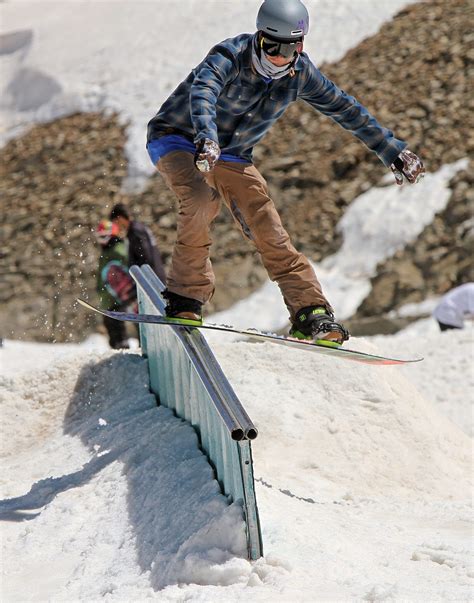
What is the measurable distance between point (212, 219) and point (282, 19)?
1167 millimetres

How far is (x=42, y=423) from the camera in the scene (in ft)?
18.9

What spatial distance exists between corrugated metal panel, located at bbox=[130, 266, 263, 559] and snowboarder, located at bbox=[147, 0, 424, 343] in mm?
365

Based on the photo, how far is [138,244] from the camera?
8188 millimetres

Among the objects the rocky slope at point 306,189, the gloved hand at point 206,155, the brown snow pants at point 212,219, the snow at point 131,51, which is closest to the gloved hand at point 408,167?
the brown snow pants at point 212,219

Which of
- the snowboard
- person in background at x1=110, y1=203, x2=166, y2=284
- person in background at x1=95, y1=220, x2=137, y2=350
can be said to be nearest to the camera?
the snowboard

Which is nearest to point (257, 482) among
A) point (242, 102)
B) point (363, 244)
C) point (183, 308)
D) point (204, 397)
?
point (204, 397)

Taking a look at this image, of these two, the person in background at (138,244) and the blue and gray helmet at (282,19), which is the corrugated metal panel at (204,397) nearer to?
the blue and gray helmet at (282,19)

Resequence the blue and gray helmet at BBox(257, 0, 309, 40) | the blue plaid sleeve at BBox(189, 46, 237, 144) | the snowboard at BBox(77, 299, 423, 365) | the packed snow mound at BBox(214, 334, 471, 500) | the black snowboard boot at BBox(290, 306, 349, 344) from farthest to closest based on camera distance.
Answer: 1. the packed snow mound at BBox(214, 334, 471, 500)
2. the black snowboard boot at BBox(290, 306, 349, 344)
3. the snowboard at BBox(77, 299, 423, 365)
4. the blue and gray helmet at BBox(257, 0, 309, 40)
5. the blue plaid sleeve at BBox(189, 46, 237, 144)

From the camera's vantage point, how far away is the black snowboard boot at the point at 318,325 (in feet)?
16.0

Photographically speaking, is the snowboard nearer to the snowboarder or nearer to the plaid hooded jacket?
the snowboarder

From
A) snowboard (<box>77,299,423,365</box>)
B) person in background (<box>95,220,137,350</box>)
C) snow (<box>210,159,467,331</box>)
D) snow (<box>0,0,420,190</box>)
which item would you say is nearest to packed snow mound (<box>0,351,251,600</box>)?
snowboard (<box>77,299,423,365</box>)

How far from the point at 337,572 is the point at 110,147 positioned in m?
17.1

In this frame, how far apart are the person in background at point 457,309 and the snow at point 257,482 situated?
0.91 m

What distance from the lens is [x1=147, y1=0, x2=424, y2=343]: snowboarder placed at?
15.0 feet
